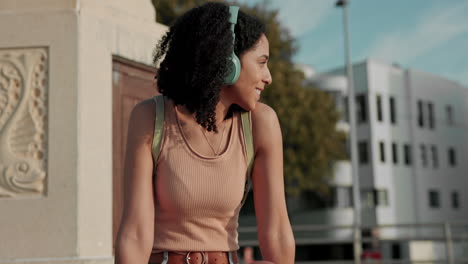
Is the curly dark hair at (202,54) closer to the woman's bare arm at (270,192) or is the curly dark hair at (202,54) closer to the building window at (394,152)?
the woman's bare arm at (270,192)

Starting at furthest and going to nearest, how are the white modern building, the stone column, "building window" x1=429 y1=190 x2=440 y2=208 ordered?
"building window" x1=429 y1=190 x2=440 y2=208 → the white modern building → the stone column

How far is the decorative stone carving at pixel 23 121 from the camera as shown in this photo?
4008 millimetres

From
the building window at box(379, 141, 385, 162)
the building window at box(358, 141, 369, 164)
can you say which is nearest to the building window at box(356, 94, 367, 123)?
the building window at box(358, 141, 369, 164)

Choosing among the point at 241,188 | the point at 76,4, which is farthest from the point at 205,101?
the point at 76,4

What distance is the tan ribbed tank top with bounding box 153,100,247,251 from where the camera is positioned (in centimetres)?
215

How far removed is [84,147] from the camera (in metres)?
4.05

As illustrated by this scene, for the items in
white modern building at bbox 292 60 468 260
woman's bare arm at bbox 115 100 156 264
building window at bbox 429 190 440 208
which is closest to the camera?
woman's bare arm at bbox 115 100 156 264

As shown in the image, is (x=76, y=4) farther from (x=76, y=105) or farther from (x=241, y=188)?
(x=241, y=188)

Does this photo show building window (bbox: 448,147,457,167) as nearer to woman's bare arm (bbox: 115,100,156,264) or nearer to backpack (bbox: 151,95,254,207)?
backpack (bbox: 151,95,254,207)

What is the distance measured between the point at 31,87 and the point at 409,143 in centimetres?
3934

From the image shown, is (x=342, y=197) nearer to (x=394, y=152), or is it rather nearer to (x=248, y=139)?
(x=394, y=152)

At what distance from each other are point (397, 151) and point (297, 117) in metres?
15.7

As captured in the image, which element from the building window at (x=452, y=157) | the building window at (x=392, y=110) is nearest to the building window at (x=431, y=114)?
the building window at (x=452, y=157)

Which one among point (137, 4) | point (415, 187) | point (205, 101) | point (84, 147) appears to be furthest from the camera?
point (415, 187)
